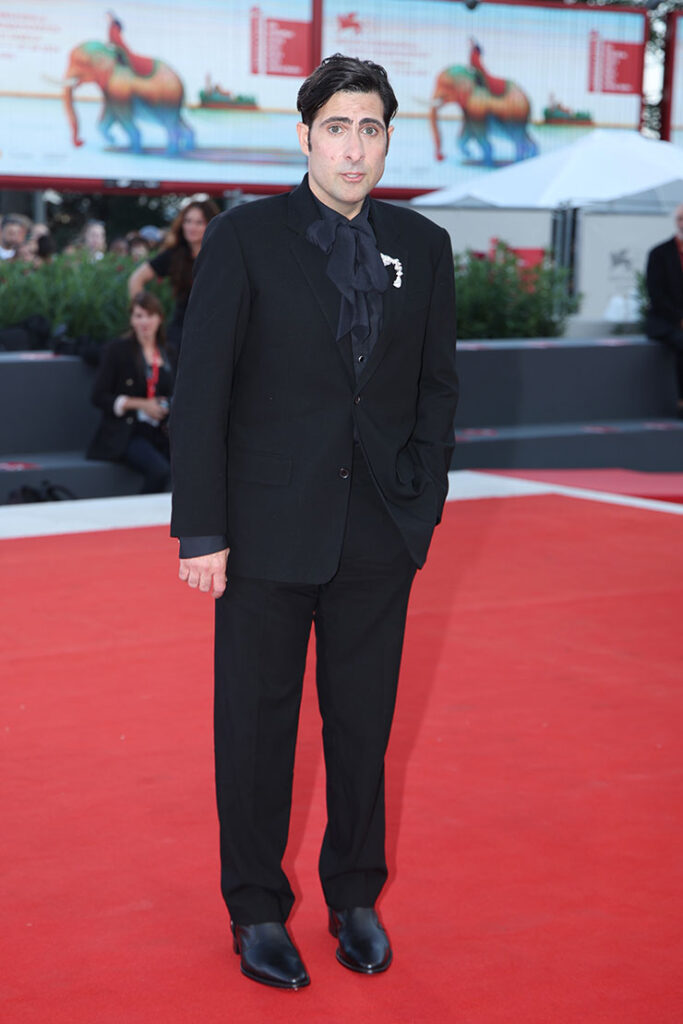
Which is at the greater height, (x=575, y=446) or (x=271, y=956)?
(x=271, y=956)

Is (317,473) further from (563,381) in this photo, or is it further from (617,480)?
(563,381)

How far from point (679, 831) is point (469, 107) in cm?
1374

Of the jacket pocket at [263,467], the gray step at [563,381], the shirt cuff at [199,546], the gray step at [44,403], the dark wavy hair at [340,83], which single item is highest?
the dark wavy hair at [340,83]

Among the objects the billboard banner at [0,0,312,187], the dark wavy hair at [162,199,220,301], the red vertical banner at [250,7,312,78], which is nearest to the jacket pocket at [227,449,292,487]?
the dark wavy hair at [162,199,220,301]

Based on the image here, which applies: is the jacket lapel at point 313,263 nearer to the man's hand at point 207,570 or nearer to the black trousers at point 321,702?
the black trousers at point 321,702

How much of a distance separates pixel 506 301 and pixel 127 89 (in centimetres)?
504

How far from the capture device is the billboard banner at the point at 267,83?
13.6 meters

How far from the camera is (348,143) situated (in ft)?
8.07

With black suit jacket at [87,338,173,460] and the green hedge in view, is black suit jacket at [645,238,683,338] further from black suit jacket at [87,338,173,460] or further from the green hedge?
black suit jacket at [87,338,173,460]

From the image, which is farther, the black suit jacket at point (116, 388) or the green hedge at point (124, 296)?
the green hedge at point (124, 296)

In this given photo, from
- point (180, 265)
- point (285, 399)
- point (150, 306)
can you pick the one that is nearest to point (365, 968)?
point (285, 399)

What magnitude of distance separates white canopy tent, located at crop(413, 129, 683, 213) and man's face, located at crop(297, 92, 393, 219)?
10.3 meters

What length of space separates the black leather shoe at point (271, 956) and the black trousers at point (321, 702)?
23mm

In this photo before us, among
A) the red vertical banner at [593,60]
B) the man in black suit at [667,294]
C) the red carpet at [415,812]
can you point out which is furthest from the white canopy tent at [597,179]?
the red carpet at [415,812]
